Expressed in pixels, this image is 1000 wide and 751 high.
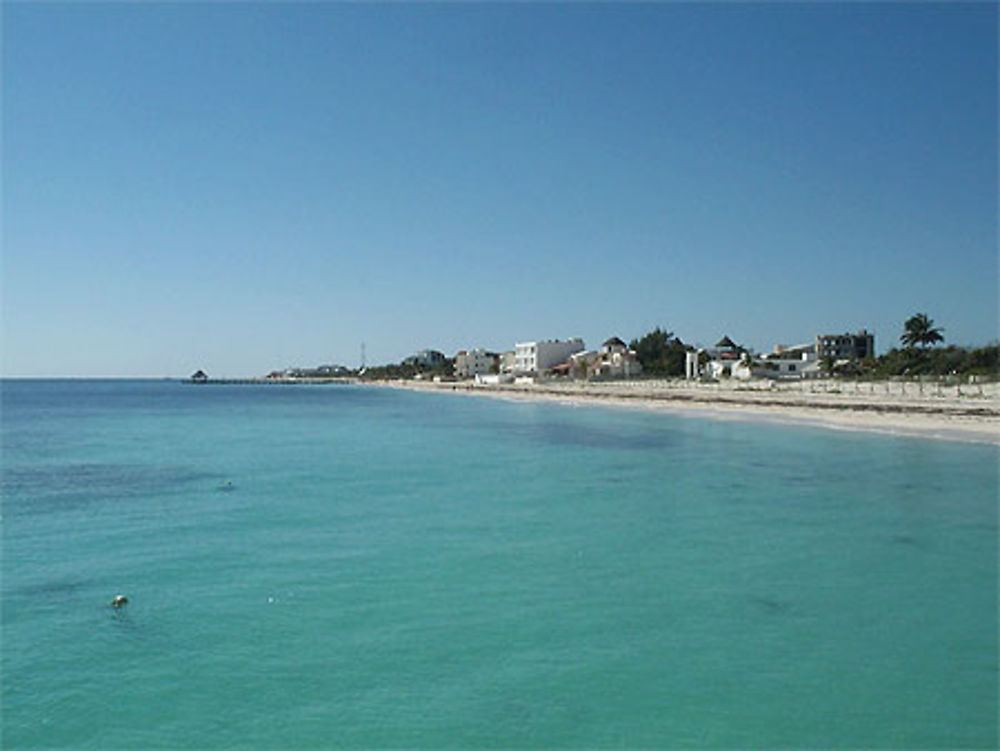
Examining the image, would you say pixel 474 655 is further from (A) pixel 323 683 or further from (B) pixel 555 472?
(B) pixel 555 472

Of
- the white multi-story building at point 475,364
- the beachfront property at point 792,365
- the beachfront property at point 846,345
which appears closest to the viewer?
the beachfront property at point 792,365

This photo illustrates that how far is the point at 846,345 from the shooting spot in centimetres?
9688

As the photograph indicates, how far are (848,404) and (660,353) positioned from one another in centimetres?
6381

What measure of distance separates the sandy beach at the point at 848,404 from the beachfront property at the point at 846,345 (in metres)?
36.5

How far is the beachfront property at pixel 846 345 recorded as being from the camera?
96750mm

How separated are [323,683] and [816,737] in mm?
4204

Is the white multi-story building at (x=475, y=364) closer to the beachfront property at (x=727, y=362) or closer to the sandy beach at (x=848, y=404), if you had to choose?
the beachfront property at (x=727, y=362)

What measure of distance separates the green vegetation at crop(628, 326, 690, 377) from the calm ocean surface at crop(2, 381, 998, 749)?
258ft

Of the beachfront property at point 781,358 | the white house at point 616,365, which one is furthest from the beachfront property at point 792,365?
the white house at point 616,365

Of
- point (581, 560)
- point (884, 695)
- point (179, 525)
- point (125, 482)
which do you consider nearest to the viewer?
point (884, 695)

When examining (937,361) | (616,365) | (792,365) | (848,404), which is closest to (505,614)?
(848,404)

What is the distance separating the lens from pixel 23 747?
5816 millimetres

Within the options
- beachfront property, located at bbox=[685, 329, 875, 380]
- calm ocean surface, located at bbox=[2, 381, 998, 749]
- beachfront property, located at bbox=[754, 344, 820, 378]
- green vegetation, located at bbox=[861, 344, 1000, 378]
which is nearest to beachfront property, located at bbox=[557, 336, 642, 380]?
beachfront property, located at bbox=[685, 329, 875, 380]

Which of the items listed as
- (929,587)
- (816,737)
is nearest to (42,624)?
A: (816,737)
